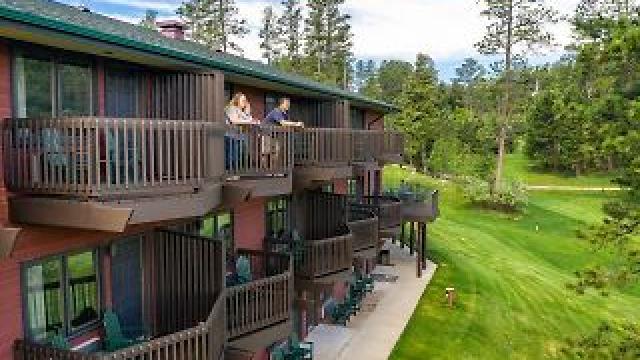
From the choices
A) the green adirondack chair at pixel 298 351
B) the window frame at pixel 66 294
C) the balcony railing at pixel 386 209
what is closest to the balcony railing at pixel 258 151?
the window frame at pixel 66 294

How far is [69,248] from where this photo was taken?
34.9ft

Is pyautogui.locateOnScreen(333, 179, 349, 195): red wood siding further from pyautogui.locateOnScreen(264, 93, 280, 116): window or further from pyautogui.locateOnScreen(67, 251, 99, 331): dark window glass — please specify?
pyautogui.locateOnScreen(67, 251, 99, 331): dark window glass

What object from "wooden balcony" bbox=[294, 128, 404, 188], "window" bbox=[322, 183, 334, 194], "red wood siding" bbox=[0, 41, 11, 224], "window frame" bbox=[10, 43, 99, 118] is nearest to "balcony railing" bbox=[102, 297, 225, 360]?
"red wood siding" bbox=[0, 41, 11, 224]

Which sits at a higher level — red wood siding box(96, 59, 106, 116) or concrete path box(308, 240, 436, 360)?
red wood siding box(96, 59, 106, 116)

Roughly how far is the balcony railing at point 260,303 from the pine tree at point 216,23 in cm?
6092

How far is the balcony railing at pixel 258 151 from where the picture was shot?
12578 millimetres

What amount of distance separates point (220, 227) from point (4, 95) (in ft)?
25.9

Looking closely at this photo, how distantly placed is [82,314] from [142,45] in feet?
16.2

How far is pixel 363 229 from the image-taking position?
2370 cm

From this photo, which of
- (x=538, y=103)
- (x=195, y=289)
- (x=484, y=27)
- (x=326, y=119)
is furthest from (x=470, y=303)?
(x=538, y=103)

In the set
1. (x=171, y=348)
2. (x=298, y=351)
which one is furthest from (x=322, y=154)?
(x=171, y=348)

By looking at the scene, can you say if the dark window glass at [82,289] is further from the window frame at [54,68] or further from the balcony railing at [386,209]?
the balcony railing at [386,209]

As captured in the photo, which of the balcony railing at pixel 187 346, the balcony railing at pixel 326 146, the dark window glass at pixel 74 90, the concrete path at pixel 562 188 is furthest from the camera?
the concrete path at pixel 562 188

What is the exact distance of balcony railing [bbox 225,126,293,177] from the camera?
1258cm
